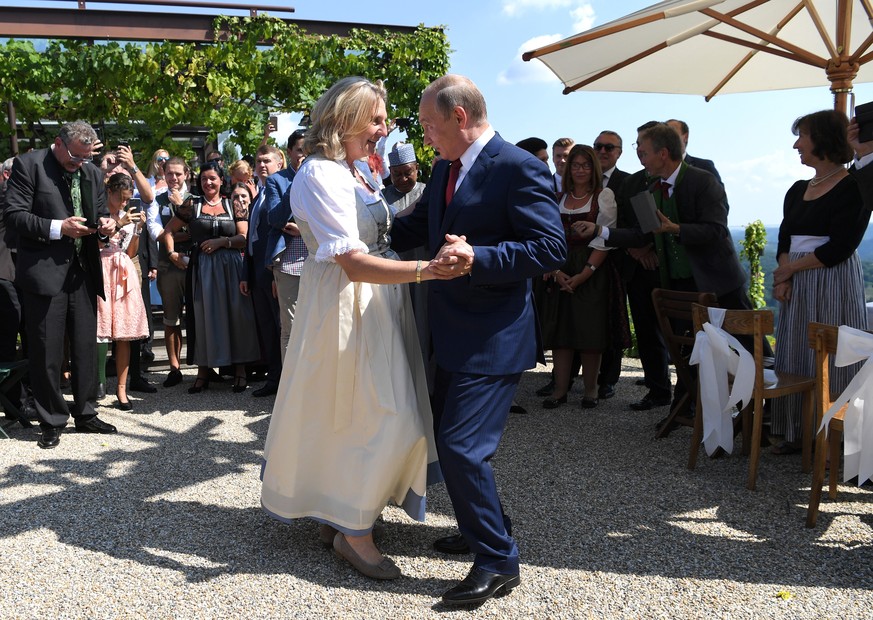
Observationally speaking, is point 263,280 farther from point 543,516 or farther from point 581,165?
point 543,516

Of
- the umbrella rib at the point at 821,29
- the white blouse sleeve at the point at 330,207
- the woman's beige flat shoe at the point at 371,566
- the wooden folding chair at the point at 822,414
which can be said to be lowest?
the woman's beige flat shoe at the point at 371,566

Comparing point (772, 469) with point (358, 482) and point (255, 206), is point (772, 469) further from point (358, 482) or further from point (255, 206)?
point (255, 206)

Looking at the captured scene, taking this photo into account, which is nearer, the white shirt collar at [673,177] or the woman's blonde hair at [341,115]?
the woman's blonde hair at [341,115]

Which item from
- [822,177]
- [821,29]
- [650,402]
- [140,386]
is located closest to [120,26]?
[140,386]

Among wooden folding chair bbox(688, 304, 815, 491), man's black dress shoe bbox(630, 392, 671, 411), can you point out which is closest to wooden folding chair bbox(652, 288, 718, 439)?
wooden folding chair bbox(688, 304, 815, 491)

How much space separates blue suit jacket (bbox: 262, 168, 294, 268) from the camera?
6.48 metres

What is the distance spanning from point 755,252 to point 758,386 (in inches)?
313

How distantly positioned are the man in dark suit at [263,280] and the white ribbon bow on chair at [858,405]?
442 cm

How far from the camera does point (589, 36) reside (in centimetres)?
512

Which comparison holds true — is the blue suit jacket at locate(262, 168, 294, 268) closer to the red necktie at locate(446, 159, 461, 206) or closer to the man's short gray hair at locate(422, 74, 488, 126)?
the red necktie at locate(446, 159, 461, 206)

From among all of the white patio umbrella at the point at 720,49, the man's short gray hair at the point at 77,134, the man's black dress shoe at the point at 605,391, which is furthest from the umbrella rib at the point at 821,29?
the man's short gray hair at the point at 77,134

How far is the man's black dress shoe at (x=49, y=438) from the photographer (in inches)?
222

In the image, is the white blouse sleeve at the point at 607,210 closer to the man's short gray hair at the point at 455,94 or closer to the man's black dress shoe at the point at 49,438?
the man's short gray hair at the point at 455,94

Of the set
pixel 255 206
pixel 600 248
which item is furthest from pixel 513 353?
pixel 255 206
